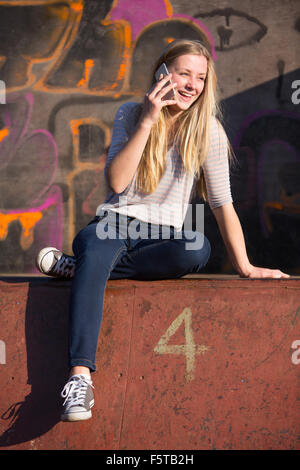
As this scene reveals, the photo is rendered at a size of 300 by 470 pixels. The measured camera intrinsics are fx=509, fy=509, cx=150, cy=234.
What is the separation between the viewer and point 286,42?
657 centimetres

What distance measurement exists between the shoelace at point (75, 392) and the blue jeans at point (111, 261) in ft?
0.24

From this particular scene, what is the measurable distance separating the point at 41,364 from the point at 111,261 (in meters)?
0.61

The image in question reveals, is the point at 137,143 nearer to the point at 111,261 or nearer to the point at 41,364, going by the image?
the point at 111,261

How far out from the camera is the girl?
242 cm

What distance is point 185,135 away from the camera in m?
2.63

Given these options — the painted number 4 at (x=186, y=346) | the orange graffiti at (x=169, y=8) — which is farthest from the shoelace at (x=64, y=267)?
the orange graffiti at (x=169, y=8)

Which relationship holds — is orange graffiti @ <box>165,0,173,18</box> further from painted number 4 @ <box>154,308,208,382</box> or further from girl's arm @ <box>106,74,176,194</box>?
painted number 4 @ <box>154,308,208,382</box>

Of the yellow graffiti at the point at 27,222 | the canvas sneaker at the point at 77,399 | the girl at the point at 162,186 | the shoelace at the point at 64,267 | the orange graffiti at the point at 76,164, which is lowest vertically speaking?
the canvas sneaker at the point at 77,399

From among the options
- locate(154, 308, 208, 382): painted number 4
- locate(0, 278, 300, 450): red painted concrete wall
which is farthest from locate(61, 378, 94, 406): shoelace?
Answer: locate(154, 308, 208, 382): painted number 4

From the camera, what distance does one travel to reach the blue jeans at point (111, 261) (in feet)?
7.11

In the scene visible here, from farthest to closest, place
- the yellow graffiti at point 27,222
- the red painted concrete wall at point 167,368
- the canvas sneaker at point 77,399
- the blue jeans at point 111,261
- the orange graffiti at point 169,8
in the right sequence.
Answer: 1. the yellow graffiti at point 27,222
2. the orange graffiti at point 169,8
3. the red painted concrete wall at point 167,368
4. the blue jeans at point 111,261
5. the canvas sneaker at point 77,399

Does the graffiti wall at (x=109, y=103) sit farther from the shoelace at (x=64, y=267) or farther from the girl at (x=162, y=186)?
the shoelace at (x=64, y=267)

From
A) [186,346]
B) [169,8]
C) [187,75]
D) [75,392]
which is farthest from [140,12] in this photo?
[75,392]
